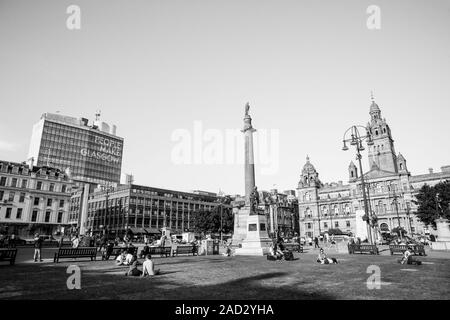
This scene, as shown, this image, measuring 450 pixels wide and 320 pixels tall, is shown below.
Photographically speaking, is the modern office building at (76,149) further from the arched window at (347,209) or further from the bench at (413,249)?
the bench at (413,249)

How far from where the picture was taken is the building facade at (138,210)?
74.2m

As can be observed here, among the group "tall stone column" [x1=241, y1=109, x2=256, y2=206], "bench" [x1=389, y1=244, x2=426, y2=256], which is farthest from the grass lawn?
"tall stone column" [x1=241, y1=109, x2=256, y2=206]

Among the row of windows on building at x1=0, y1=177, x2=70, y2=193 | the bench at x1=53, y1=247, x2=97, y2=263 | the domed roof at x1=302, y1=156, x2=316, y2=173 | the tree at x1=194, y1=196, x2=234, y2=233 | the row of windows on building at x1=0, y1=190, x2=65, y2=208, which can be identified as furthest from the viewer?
the domed roof at x1=302, y1=156, x2=316, y2=173

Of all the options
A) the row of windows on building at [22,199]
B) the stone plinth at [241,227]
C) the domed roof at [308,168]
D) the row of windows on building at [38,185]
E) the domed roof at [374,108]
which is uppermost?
the domed roof at [374,108]

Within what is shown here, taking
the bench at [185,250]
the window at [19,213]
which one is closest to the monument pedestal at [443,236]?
the bench at [185,250]

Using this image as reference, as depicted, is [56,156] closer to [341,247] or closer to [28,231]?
[28,231]

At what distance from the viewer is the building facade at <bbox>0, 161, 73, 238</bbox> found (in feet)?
175

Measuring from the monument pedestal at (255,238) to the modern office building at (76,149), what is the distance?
79119 mm

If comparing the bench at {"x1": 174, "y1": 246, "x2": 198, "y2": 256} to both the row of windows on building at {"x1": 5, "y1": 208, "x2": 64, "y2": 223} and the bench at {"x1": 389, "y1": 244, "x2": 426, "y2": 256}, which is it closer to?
the bench at {"x1": 389, "y1": 244, "x2": 426, "y2": 256}

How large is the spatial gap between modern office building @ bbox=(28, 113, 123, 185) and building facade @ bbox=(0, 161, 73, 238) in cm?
3068

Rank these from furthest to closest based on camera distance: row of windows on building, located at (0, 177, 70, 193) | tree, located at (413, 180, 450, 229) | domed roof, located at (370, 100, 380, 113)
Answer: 1. domed roof, located at (370, 100, 380, 113)
2. tree, located at (413, 180, 450, 229)
3. row of windows on building, located at (0, 177, 70, 193)

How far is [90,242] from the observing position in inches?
1260

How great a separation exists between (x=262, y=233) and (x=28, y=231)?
163ft

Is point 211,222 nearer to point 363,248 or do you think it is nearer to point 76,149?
point 363,248
